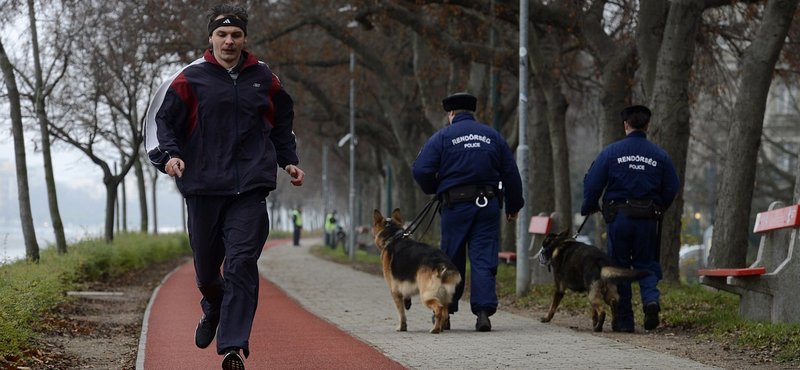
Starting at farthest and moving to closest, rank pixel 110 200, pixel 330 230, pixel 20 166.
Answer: pixel 330 230 < pixel 110 200 < pixel 20 166

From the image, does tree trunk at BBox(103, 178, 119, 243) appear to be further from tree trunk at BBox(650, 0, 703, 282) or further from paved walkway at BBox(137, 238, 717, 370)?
tree trunk at BBox(650, 0, 703, 282)

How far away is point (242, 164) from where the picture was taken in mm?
5859

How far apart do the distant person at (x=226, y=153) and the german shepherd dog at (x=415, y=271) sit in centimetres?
289

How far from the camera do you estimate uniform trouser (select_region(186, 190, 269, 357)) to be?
229 inches

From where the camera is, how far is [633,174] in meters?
9.39

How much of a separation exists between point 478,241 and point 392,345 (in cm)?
136

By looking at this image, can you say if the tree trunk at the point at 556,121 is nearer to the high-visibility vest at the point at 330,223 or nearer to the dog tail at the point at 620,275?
the dog tail at the point at 620,275

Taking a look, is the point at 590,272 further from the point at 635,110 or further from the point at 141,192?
the point at 141,192

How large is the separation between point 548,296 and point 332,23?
11485 mm

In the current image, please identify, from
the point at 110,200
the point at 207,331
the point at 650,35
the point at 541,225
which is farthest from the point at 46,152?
the point at 207,331

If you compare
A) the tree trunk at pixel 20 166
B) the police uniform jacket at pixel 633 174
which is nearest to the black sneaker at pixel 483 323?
the police uniform jacket at pixel 633 174

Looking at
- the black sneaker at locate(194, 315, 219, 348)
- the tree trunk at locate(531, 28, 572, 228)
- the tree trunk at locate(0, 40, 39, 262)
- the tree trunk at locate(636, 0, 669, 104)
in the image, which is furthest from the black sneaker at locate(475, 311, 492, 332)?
the tree trunk at locate(531, 28, 572, 228)

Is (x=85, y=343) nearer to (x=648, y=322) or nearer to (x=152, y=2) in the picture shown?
(x=648, y=322)

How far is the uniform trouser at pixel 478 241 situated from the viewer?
363 inches
